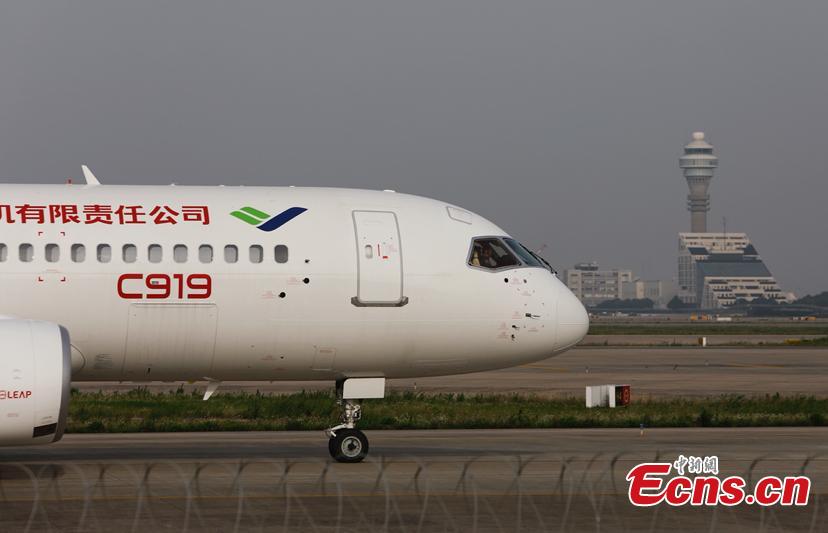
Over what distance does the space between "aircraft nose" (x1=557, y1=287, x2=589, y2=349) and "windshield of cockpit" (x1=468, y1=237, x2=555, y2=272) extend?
856mm

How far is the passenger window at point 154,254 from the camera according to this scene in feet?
74.7

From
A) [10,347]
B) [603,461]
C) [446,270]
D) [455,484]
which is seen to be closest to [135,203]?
[10,347]

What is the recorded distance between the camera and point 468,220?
25.2 metres

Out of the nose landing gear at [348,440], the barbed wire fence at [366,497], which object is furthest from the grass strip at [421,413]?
the nose landing gear at [348,440]

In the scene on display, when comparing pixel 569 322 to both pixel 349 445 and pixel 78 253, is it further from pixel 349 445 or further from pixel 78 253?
pixel 78 253

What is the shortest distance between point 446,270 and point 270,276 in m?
3.28

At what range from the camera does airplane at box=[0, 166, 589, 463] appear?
22.5m

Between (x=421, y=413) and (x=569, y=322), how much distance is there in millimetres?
13109

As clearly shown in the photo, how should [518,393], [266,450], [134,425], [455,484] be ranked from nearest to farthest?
1. [455,484]
2. [266,450]
3. [134,425]
4. [518,393]

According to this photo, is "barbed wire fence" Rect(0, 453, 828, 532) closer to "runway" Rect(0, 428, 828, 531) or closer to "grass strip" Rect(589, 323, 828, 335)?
"runway" Rect(0, 428, 828, 531)

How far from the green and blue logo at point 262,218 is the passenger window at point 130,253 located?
193cm

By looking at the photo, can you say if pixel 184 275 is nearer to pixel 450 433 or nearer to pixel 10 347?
pixel 10 347

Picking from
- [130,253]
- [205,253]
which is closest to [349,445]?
[205,253]

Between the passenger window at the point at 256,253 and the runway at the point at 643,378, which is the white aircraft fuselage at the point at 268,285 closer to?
the passenger window at the point at 256,253
